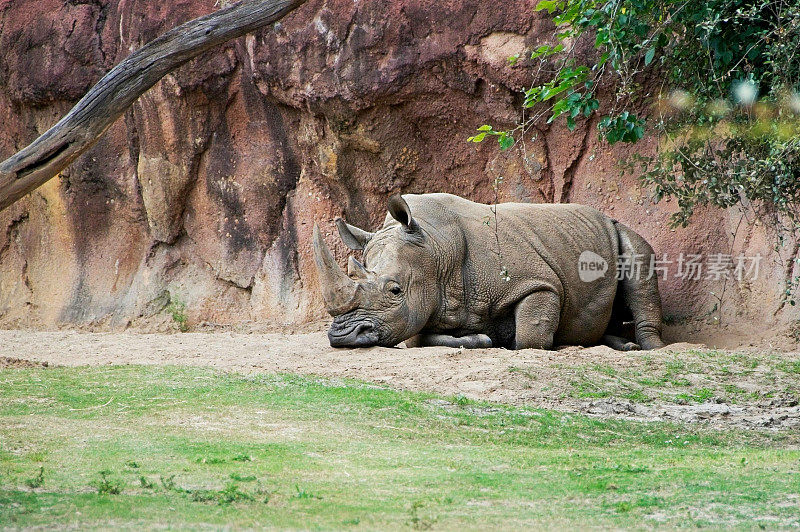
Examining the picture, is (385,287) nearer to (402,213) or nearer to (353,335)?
(353,335)

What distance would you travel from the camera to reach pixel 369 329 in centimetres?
1002

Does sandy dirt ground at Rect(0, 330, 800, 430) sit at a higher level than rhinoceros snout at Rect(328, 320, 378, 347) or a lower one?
lower

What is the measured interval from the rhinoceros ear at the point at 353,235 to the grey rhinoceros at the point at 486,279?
0.4 inches

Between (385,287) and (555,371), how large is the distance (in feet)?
7.61

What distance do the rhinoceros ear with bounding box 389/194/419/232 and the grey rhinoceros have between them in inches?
0.5

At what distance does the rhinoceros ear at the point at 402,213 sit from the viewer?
407 inches

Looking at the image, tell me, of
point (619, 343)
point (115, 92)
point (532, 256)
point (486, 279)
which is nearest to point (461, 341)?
point (486, 279)

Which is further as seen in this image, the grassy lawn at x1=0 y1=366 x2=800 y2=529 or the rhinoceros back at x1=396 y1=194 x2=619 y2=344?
the rhinoceros back at x1=396 y1=194 x2=619 y2=344

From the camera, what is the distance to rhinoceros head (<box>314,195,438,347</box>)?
10.0 m

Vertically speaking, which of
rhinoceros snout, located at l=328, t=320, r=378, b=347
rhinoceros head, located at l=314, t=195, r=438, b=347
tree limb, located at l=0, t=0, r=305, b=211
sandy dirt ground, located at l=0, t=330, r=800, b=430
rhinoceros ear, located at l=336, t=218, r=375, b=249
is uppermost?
tree limb, located at l=0, t=0, r=305, b=211

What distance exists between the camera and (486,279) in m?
10.7

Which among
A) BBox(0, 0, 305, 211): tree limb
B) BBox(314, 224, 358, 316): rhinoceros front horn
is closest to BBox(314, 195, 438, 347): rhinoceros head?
BBox(314, 224, 358, 316): rhinoceros front horn

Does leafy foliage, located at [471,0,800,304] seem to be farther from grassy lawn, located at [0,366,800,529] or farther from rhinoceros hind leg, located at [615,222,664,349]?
rhinoceros hind leg, located at [615,222,664,349]

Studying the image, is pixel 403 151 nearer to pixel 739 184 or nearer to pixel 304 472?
pixel 739 184
